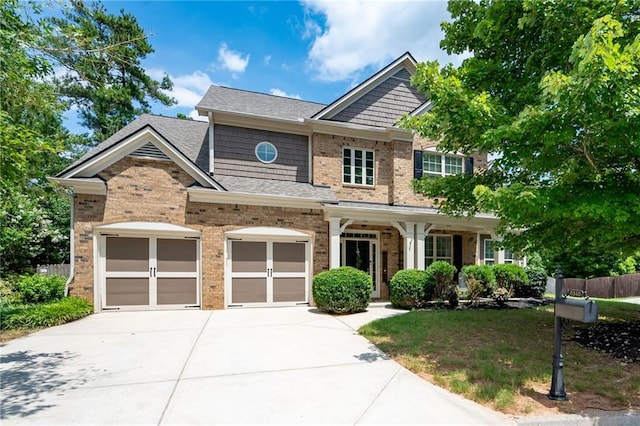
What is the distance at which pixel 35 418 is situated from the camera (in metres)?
3.62

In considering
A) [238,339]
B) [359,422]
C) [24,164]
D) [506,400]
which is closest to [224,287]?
[238,339]

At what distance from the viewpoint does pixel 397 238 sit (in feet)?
43.1

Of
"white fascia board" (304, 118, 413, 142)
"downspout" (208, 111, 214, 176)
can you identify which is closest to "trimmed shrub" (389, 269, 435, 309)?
"white fascia board" (304, 118, 413, 142)

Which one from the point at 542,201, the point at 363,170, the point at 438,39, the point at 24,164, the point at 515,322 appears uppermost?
the point at 438,39

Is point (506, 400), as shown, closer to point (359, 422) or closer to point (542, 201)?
point (359, 422)

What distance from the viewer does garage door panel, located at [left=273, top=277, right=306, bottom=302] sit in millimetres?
10750

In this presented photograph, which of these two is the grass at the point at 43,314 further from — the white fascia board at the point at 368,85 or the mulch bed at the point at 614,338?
the mulch bed at the point at 614,338

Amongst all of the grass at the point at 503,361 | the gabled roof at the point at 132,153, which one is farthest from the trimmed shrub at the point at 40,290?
the grass at the point at 503,361

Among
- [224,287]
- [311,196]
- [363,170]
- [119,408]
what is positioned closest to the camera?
[119,408]

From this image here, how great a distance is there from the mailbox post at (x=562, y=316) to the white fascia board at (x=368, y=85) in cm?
966

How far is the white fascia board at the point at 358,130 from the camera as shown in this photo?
1204 cm

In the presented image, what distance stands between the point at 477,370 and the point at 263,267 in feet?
23.4

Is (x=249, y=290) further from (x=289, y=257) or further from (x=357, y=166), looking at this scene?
(x=357, y=166)

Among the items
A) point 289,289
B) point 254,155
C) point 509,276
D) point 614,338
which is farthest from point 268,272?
point 509,276
